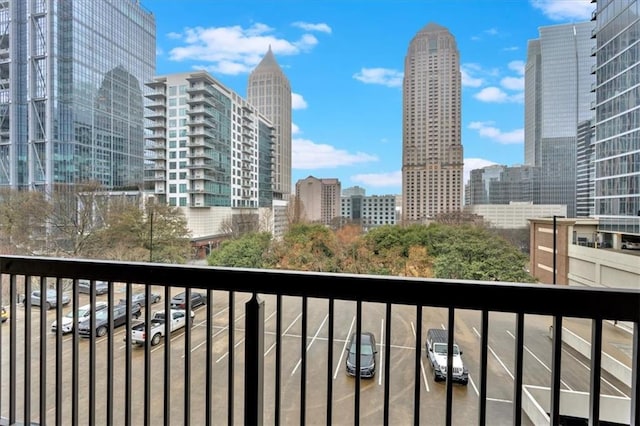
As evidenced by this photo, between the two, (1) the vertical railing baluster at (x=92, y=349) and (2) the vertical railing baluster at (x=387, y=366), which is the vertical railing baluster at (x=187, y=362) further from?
(2) the vertical railing baluster at (x=387, y=366)

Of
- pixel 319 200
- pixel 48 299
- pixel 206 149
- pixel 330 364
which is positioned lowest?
pixel 330 364

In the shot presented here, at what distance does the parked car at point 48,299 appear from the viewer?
1.54 m

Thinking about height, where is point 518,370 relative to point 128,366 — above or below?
above

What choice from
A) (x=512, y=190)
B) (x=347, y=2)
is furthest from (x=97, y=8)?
(x=512, y=190)

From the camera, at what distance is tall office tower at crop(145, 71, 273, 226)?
5.26 ft

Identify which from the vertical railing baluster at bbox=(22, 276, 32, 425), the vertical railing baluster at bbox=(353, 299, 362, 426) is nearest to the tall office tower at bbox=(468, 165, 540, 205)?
the vertical railing baluster at bbox=(353, 299, 362, 426)

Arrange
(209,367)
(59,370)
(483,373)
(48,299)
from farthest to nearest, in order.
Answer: (48,299), (59,370), (209,367), (483,373)

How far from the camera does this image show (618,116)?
4.09ft

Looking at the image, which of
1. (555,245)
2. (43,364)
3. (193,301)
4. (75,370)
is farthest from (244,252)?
(555,245)

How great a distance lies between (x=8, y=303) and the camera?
1.63m

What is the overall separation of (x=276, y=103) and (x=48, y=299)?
131 centimetres

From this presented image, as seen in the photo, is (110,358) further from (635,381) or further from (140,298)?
(635,381)

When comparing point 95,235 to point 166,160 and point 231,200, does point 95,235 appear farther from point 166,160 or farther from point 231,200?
point 231,200

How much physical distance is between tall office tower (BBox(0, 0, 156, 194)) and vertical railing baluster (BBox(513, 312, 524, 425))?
163 cm
